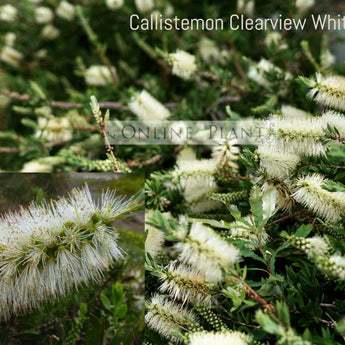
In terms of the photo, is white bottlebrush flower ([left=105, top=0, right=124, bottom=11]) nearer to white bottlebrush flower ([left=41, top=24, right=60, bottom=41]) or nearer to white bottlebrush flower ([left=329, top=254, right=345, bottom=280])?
white bottlebrush flower ([left=41, top=24, right=60, bottom=41])

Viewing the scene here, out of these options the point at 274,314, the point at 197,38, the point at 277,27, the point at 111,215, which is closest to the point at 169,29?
the point at 197,38

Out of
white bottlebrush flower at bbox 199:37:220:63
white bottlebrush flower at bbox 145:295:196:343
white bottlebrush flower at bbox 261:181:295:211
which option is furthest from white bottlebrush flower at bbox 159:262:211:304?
white bottlebrush flower at bbox 199:37:220:63

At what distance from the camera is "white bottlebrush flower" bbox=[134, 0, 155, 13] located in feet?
2.73

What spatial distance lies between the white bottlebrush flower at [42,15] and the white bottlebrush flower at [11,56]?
120 mm

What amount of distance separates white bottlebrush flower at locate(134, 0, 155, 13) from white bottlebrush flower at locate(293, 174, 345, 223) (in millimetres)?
658

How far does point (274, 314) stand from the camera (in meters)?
0.30

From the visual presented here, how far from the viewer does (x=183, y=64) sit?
2.25 ft

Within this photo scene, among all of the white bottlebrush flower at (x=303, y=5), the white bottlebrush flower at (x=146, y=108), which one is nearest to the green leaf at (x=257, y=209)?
the white bottlebrush flower at (x=146, y=108)

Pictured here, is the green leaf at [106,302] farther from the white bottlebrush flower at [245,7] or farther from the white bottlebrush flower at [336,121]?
the white bottlebrush flower at [245,7]

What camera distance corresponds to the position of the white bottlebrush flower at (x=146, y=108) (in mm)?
621

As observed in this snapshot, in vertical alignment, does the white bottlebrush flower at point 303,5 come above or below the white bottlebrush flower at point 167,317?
above

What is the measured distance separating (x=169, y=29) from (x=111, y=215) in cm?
63

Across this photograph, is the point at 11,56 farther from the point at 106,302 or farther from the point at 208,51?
the point at 106,302

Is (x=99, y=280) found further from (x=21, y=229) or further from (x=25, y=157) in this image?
(x=25, y=157)
